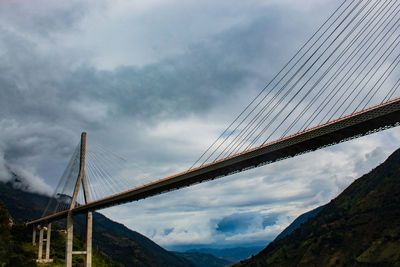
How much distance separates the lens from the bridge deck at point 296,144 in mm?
24172

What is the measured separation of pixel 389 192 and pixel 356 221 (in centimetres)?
1936

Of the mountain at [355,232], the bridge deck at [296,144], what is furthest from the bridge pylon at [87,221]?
the mountain at [355,232]

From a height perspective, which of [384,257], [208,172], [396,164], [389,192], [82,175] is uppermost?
[396,164]

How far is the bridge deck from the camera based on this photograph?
79.3 feet

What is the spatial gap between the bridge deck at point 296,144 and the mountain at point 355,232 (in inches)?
3659

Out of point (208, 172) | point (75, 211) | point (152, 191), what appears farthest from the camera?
point (75, 211)

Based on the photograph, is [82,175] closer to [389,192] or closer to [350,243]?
[350,243]

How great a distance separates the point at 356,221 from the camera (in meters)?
150

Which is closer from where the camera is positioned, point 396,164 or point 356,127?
point 356,127

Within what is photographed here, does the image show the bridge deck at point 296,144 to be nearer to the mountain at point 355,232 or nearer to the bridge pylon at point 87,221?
the bridge pylon at point 87,221

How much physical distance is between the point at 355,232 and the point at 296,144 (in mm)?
130729

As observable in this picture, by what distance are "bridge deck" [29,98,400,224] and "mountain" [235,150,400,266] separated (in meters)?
92.9

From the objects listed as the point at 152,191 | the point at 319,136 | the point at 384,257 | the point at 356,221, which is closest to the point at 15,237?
the point at 152,191

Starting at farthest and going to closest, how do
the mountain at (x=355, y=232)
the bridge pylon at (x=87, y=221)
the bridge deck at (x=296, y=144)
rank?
the mountain at (x=355, y=232) → the bridge pylon at (x=87, y=221) → the bridge deck at (x=296, y=144)
